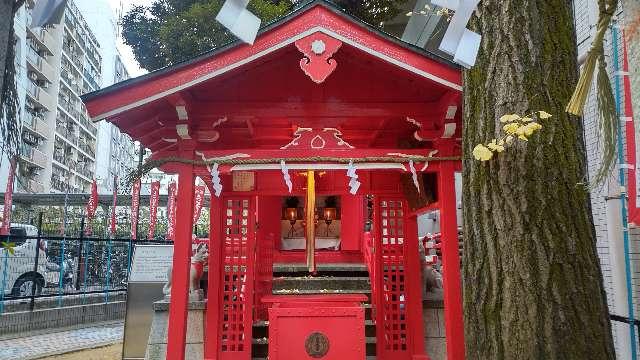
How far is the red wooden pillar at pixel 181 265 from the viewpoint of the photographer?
5.56 m

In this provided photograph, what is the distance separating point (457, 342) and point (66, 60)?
44087 millimetres

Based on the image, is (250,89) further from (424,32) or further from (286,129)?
(424,32)

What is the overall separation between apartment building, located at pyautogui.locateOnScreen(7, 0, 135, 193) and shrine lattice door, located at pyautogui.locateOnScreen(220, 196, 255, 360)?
2259cm

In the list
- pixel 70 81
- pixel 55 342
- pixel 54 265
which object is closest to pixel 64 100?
pixel 70 81

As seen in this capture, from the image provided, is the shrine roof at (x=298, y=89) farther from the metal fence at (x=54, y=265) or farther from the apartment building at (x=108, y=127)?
the apartment building at (x=108, y=127)

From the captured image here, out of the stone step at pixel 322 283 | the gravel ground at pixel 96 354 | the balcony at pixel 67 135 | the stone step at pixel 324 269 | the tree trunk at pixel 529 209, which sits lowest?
the gravel ground at pixel 96 354

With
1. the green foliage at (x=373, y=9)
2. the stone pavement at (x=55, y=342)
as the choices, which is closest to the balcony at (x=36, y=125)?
the stone pavement at (x=55, y=342)

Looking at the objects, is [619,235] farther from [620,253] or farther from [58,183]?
[58,183]

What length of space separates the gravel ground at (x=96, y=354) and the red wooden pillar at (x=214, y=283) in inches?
130

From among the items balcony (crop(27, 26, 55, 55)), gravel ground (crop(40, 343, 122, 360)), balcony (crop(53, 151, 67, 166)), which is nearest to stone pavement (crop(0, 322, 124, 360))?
gravel ground (crop(40, 343, 122, 360))

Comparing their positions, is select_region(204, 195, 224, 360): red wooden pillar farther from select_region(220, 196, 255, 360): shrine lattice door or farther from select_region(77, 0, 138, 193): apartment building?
select_region(77, 0, 138, 193): apartment building

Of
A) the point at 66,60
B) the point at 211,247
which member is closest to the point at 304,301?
the point at 211,247

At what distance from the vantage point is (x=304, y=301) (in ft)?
21.0

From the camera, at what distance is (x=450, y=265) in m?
5.79
